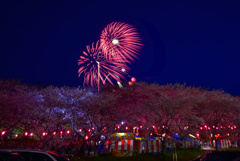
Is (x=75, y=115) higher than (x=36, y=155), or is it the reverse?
(x=75, y=115)

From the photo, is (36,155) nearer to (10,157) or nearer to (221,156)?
(10,157)

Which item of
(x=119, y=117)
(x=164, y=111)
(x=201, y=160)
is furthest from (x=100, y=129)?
(x=201, y=160)

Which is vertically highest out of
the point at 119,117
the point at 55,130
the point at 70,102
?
the point at 70,102

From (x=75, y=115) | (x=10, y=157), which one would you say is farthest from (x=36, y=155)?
(x=75, y=115)

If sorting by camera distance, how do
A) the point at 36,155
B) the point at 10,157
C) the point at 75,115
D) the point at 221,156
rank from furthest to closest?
the point at 75,115, the point at 221,156, the point at 36,155, the point at 10,157

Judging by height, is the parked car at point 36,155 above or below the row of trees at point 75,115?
below

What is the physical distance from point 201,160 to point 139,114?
14822 millimetres

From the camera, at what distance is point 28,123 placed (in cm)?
1984

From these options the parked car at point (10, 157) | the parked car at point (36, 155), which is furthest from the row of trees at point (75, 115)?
the parked car at point (10, 157)

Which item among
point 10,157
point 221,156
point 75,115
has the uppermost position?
point 75,115

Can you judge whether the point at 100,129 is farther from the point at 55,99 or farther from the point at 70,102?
the point at 55,99

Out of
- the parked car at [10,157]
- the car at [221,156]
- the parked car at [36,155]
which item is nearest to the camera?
the parked car at [10,157]

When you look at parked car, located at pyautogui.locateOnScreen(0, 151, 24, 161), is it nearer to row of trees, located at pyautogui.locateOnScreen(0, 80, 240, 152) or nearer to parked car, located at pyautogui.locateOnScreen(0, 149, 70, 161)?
parked car, located at pyautogui.locateOnScreen(0, 149, 70, 161)

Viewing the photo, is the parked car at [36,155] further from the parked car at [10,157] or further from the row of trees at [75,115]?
the row of trees at [75,115]
